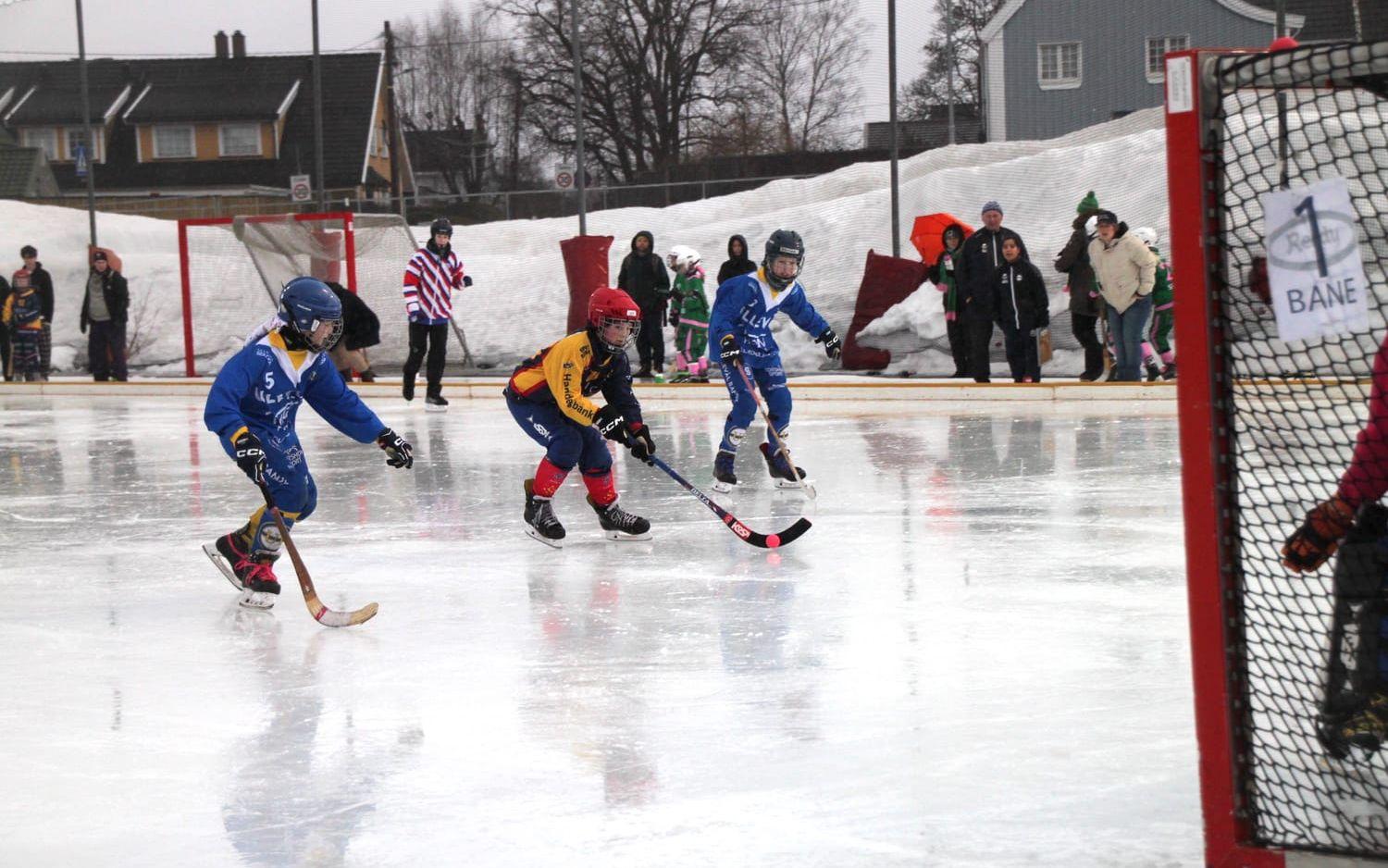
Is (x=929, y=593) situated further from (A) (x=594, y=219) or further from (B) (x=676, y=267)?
(A) (x=594, y=219)

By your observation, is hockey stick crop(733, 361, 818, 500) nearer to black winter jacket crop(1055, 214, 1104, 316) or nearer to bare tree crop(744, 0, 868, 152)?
black winter jacket crop(1055, 214, 1104, 316)

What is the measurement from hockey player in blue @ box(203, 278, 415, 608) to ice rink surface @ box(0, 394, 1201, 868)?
17cm

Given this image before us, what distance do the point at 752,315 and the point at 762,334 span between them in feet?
0.32

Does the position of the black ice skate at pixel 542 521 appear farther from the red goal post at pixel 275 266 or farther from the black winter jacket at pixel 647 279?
the red goal post at pixel 275 266

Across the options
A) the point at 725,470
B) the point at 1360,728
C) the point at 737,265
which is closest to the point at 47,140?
the point at 737,265

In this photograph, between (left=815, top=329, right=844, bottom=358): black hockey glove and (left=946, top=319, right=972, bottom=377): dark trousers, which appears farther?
(left=946, top=319, right=972, bottom=377): dark trousers

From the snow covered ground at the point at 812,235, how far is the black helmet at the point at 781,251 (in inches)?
226

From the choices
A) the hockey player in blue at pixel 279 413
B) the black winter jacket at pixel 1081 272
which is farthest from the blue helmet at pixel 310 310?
the black winter jacket at pixel 1081 272

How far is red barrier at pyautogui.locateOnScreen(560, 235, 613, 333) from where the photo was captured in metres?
14.2

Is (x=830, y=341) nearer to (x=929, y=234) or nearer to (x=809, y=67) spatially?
(x=929, y=234)

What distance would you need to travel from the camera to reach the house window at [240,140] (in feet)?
133

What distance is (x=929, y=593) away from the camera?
181 inches

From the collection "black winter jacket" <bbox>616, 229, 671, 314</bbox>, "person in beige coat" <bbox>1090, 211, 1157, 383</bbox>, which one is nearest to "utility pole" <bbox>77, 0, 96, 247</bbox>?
"black winter jacket" <bbox>616, 229, 671, 314</bbox>

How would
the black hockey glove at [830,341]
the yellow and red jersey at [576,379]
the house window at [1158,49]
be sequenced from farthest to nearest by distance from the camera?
the house window at [1158,49], the black hockey glove at [830,341], the yellow and red jersey at [576,379]
